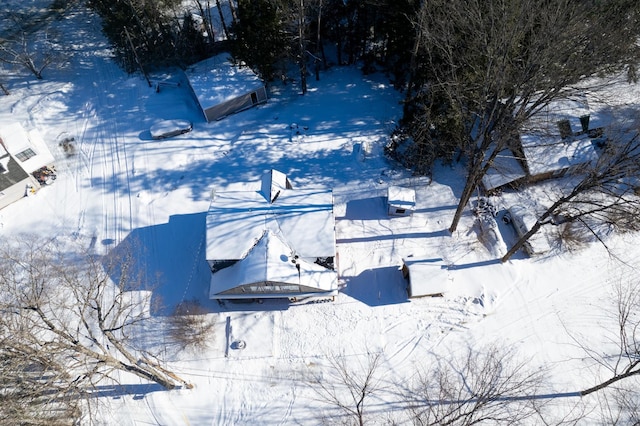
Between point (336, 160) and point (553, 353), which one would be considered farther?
point (336, 160)

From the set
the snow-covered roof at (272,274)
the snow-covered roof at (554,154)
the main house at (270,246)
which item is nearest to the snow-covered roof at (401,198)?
the main house at (270,246)

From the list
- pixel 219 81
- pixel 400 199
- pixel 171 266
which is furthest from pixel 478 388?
pixel 219 81

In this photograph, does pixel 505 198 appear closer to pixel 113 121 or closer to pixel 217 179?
pixel 217 179

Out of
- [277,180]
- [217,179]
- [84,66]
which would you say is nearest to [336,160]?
[277,180]

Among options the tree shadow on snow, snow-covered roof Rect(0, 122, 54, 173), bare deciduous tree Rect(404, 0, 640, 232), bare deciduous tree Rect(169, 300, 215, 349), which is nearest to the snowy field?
the tree shadow on snow

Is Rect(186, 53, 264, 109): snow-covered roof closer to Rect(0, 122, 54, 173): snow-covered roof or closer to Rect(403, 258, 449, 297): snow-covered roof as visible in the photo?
Rect(0, 122, 54, 173): snow-covered roof

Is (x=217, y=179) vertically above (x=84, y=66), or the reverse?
(x=84, y=66)

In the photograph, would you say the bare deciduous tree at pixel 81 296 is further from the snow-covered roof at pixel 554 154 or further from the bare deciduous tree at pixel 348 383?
the snow-covered roof at pixel 554 154
